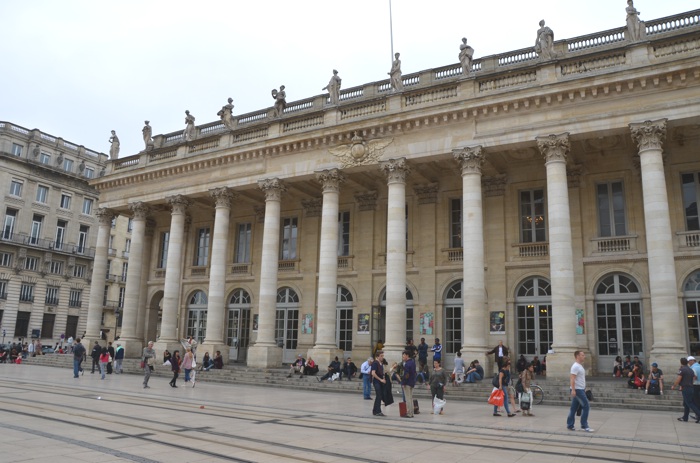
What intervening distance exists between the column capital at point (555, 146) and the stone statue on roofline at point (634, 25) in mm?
4039

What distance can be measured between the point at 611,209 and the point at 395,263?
29.6ft

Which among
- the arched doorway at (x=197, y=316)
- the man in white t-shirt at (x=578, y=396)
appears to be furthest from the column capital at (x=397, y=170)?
the arched doorway at (x=197, y=316)

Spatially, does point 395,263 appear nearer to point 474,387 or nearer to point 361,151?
point 361,151

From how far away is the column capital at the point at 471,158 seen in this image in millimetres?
21172

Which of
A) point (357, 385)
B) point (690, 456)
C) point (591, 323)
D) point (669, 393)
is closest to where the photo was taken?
point (690, 456)

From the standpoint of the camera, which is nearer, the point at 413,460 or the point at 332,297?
the point at 413,460

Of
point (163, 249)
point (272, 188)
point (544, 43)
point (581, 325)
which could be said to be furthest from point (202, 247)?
point (544, 43)

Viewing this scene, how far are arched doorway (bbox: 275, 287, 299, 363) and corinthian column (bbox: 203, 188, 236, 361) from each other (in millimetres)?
3104

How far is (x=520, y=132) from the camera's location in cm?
2058

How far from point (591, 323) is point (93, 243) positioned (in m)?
45.9

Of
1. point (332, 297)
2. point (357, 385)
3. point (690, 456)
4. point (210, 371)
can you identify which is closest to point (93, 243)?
point (210, 371)

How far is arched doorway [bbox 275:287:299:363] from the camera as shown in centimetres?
2831

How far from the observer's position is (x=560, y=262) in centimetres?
1891

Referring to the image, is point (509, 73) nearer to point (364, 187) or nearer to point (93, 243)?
point (364, 187)
